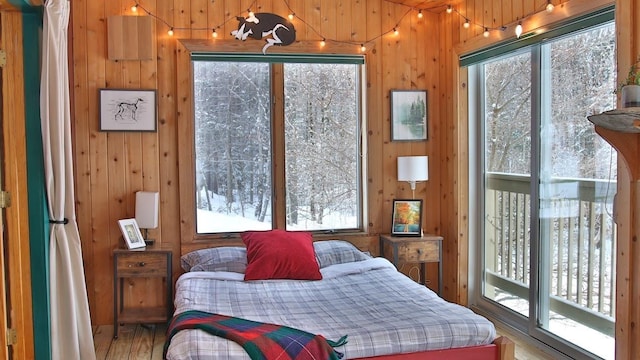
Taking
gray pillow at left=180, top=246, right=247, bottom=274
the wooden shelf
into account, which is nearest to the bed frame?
the wooden shelf

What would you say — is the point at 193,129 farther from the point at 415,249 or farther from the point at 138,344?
the point at 415,249

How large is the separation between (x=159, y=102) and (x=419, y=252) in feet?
7.47

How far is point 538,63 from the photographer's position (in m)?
3.89

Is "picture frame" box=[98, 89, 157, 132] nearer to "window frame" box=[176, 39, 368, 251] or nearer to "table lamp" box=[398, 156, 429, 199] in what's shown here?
"window frame" box=[176, 39, 368, 251]

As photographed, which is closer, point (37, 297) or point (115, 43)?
point (37, 297)

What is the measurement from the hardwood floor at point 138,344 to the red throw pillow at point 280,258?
83 centimetres

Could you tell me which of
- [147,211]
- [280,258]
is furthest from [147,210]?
[280,258]

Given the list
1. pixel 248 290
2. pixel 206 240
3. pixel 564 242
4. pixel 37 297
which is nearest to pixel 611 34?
pixel 564 242

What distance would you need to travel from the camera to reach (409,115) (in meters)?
4.91

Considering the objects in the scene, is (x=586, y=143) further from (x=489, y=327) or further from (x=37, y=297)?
(x=37, y=297)

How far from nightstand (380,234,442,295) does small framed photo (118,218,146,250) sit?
72.6 inches

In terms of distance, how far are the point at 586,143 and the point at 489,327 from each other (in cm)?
133

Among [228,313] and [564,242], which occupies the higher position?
[564,242]

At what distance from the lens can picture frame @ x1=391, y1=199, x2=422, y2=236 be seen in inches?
187
